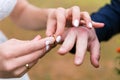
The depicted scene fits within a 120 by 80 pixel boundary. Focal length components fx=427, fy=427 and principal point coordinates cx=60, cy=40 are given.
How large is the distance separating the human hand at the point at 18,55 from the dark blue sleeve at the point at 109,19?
0.72m

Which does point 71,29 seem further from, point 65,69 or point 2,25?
point 2,25

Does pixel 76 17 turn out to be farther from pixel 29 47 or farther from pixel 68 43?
pixel 29 47

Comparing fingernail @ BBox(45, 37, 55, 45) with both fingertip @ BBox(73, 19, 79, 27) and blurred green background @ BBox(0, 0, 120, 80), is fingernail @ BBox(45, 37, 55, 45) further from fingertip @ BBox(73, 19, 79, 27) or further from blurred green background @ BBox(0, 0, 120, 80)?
blurred green background @ BBox(0, 0, 120, 80)

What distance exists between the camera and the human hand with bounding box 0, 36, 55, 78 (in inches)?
61.9

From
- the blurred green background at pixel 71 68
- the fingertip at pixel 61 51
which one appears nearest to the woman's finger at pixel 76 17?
the fingertip at pixel 61 51

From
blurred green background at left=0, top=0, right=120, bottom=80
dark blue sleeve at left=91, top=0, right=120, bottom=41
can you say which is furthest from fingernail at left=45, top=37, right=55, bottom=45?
blurred green background at left=0, top=0, right=120, bottom=80

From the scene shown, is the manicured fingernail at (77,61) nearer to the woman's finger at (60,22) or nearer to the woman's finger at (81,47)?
the woman's finger at (81,47)

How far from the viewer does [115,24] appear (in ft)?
7.84

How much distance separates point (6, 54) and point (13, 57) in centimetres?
3

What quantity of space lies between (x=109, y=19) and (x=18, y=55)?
91cm

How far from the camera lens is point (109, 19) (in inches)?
93.0

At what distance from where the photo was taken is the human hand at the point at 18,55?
157cm

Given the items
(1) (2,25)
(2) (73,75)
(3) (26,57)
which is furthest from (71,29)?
(1) (2,25)

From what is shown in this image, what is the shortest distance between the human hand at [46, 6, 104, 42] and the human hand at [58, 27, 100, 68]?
3 centimetres
